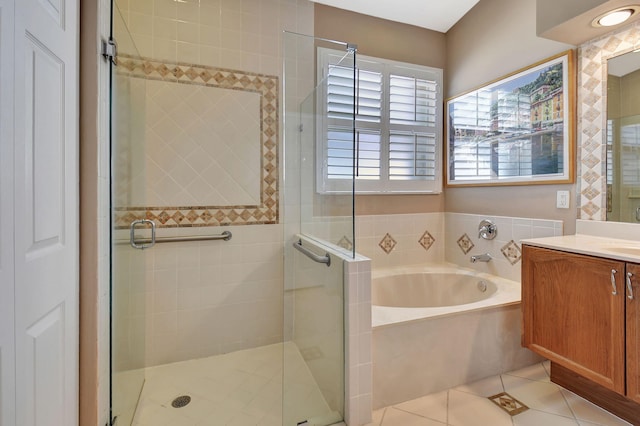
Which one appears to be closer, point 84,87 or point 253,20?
point 84,87

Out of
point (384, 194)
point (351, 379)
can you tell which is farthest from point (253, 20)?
point (351, 379)

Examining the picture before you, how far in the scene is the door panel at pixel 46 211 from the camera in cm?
81

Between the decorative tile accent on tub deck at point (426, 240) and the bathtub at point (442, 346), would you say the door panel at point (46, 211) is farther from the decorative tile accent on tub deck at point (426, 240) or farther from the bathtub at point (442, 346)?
the decorative tile accent on tub deck at point (426, 240)

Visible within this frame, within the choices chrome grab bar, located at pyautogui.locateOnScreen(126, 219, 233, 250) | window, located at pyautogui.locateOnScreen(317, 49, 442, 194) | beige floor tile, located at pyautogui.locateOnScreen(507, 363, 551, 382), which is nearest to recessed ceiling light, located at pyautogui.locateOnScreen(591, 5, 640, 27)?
window, located at pyautogui.locateOnScreen(317, 49, 442, 194)

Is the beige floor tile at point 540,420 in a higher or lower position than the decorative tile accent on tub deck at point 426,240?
lower

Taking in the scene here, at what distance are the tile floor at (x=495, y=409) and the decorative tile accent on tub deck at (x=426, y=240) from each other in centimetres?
124

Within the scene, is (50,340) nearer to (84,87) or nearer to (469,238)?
(84,87)

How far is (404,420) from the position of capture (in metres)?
1.49

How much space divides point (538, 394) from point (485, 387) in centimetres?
26

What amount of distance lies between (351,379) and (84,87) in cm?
167

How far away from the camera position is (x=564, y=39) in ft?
6.00

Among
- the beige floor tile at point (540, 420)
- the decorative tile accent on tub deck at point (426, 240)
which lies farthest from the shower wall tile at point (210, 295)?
the beige floor tile at point (540, 420)

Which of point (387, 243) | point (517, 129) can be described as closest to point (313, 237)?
point (387, 243)

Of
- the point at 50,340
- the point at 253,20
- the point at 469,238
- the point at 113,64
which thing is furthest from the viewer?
the point at 469,238
